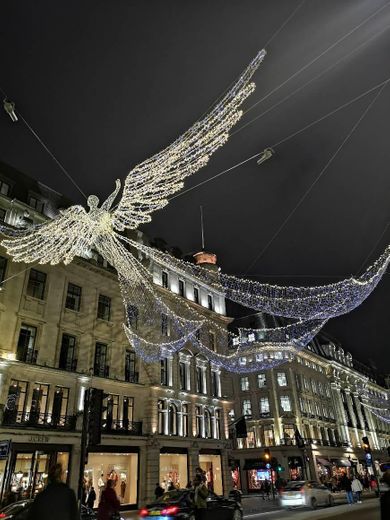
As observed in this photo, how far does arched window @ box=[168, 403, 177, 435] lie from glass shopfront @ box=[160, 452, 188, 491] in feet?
5.36

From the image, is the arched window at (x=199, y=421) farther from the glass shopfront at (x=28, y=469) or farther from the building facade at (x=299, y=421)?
the glass shopfront at (x=28, y=469)

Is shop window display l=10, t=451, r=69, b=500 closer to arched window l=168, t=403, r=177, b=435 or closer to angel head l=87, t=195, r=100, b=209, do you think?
arched window l=168, t=403, r=177, b=435

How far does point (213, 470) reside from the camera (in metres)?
33.2

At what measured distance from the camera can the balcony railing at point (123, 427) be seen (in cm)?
2531

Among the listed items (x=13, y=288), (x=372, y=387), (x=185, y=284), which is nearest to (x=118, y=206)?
(x=13, y=288)

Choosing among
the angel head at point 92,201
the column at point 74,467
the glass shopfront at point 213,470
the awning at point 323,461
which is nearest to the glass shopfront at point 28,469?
the column at point 74,467

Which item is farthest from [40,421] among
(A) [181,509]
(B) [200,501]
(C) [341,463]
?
(C) [341,463]

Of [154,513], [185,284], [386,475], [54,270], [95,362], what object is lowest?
[154,513]

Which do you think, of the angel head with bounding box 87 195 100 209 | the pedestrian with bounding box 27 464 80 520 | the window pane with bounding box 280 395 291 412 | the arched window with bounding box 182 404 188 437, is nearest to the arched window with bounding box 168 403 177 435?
the arched window with bounding box 182 404 188 437

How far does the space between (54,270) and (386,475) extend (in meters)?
23.6

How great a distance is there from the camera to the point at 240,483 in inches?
1876

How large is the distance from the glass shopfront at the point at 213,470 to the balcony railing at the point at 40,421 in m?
13.6

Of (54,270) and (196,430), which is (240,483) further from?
(54,270)

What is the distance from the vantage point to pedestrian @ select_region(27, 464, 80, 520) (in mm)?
4324
